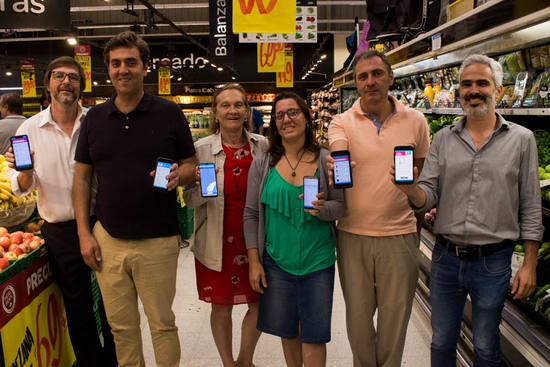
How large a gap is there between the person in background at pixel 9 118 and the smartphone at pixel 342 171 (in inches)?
154

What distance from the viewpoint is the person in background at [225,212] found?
232 cm

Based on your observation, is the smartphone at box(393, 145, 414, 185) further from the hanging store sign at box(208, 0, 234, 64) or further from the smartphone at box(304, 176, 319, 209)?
the hanging store sign at box(208, 0, 234, 64)

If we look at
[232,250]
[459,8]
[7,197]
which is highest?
[459,8]

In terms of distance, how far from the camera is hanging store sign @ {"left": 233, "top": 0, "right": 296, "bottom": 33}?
4719mm

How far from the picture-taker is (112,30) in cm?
1614

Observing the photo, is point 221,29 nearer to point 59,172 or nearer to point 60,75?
point 60,75

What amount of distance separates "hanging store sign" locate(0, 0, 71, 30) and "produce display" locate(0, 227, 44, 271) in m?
3.03

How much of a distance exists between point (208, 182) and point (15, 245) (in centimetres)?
111

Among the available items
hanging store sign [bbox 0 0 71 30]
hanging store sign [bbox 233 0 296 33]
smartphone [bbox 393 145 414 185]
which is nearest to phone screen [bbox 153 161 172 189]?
smartphone [bbox 393 145 414 185]

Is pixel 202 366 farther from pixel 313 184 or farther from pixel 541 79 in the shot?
pixel 541 79

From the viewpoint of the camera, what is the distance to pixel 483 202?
6.09 feet

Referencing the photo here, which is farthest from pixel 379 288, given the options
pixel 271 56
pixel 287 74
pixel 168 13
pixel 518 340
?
pixel 168 13

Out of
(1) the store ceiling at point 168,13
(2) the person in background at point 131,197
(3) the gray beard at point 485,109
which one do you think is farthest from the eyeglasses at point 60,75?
(1) the store ceiling at point 168,13

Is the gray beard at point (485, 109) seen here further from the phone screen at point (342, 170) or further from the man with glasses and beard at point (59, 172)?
the man with glasses and beard at point (59, 172)
